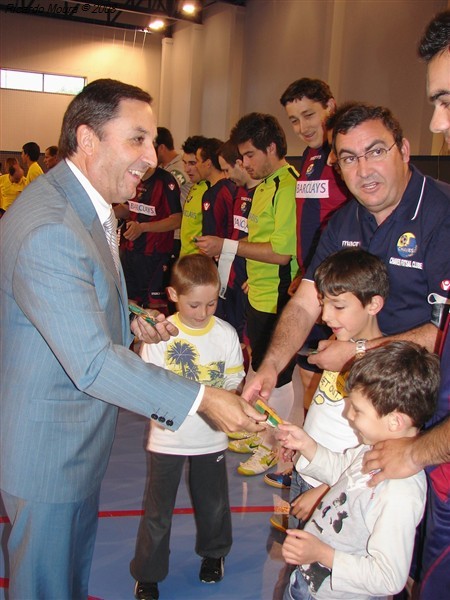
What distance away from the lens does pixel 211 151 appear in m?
5.68

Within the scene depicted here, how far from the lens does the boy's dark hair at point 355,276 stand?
217 centimetres

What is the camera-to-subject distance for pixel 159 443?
2719mm

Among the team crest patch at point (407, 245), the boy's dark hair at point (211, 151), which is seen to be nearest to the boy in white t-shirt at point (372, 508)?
the team crest patch at point (407, 245)

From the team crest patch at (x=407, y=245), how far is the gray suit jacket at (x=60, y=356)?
3.14ft

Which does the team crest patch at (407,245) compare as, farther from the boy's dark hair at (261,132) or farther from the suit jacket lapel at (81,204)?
the boy's dark hair at (261,132)

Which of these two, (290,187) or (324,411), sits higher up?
(290,187)

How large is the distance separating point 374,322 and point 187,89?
15.5m

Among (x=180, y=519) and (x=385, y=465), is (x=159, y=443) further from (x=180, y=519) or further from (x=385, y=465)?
(x=385, y=465)

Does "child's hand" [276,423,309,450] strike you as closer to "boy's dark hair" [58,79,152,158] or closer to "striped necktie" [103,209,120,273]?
"striped necktie" [103,209,120,273]

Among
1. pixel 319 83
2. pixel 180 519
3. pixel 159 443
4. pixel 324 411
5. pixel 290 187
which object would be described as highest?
pixel 319 83

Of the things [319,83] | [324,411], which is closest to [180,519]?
[324,411]

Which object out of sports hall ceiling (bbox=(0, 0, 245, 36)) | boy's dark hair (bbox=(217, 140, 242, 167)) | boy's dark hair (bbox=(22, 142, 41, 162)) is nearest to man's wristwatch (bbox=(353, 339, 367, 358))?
boy's dark hair (bbox=(217, 140, 242, 167))

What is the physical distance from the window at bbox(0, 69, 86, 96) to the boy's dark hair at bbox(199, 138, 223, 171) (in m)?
12.7

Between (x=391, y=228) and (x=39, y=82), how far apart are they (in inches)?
686
